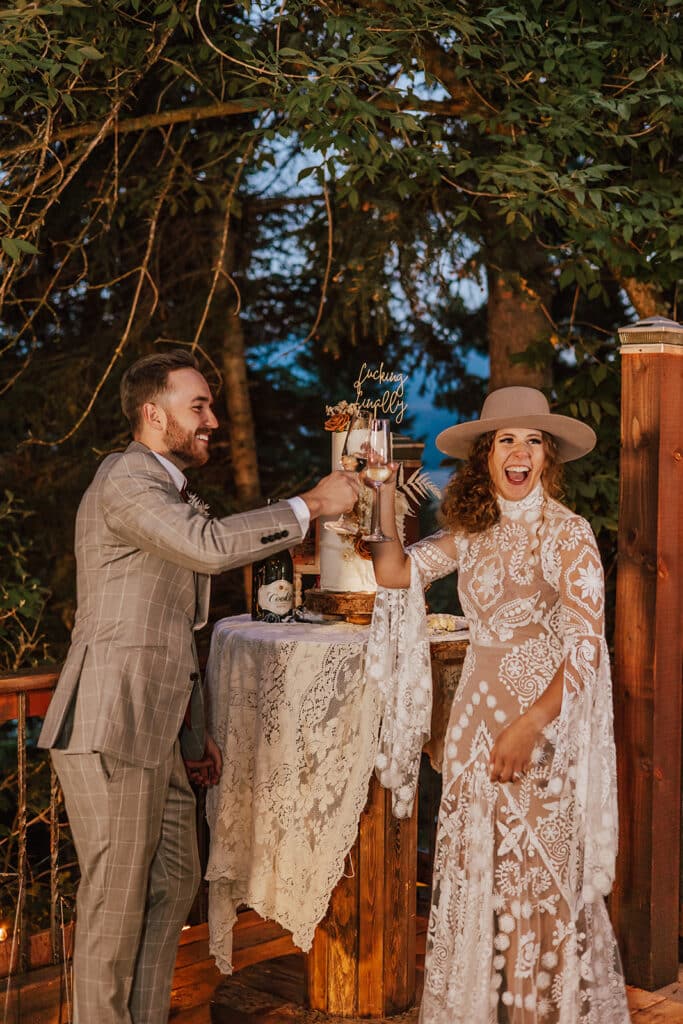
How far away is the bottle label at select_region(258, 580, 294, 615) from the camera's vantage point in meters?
3.77

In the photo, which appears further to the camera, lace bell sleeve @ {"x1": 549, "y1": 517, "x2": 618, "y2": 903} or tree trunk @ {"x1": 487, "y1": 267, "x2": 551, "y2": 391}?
tree trunk @ {"x1": 487, "y1": 267, "x2": 551, "y2": 391}

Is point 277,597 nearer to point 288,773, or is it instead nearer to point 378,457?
point 288,773

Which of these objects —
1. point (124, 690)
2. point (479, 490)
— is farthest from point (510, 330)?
point (124, 690)

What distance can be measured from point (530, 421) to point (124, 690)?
123 centimetres

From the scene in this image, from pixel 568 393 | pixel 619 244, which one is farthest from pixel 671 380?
pixel 568 393

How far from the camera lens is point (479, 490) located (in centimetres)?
316

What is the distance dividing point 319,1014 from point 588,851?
1.12 meters

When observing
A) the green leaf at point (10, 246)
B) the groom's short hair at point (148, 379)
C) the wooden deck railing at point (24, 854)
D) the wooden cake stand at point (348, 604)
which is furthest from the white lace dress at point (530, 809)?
the green leaf at point (10, 246)

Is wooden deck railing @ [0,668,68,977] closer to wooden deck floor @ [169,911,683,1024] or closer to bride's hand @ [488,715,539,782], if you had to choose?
wooden deck floor @ [169,911,683,1024]

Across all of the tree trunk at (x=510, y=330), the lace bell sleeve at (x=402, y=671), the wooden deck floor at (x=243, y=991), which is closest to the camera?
the lace bell sleeve at (x=402, y=671)

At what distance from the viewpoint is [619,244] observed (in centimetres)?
540

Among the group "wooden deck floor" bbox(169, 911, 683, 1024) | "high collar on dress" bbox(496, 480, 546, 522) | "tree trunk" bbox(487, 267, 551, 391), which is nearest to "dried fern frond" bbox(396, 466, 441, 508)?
"high collar on dress" bbox(496, 480, 546, 522)

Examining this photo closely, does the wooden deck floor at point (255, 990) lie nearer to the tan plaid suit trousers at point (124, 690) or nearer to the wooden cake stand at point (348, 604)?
the tan plaid suit trousers at point (124, 690)

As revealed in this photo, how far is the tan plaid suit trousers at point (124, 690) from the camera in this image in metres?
2.83
